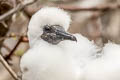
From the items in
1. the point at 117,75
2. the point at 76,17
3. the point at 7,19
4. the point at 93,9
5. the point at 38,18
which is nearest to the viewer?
the point at 117,75

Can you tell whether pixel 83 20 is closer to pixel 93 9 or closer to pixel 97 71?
pixel 93 9

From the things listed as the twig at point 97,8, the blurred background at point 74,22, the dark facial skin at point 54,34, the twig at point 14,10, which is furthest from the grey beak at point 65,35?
the twig at point 97,8

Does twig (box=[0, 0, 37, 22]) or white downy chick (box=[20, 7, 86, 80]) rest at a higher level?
twig (box=[0, 0, 37, 22])

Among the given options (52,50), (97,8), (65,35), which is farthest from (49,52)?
(97,8)

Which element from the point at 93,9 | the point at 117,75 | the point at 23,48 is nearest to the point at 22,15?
the point at 23,48

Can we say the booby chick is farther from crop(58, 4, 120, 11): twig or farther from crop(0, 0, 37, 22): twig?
crop(58, 4, 120, 11): twig

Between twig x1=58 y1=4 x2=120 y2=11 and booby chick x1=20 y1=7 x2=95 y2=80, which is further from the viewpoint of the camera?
twig x1=58 y1=4 x2=120 y2=11

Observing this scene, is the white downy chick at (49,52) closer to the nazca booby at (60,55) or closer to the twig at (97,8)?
the nazca booby at (60,55)

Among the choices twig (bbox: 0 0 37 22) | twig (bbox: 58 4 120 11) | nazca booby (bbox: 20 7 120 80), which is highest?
twig (bbox: 58 4 120 11)

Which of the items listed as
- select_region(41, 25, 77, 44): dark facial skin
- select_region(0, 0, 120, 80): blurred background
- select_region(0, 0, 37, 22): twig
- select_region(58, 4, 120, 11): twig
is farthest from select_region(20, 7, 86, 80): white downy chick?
select_region(58, 4, 120, 11): twig
